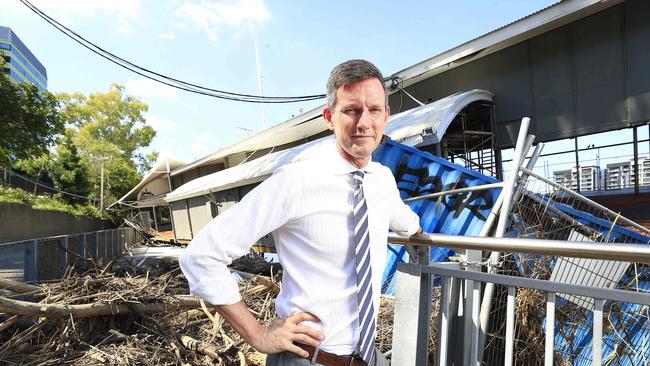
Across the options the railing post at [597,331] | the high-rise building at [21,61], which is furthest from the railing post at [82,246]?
the high-rise building at [21,61]

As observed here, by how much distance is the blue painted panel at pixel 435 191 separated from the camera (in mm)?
5652

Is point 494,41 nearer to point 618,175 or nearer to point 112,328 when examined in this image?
point 618,175

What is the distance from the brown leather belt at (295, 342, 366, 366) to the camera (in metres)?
1.35

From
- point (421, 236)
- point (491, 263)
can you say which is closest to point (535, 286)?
point (421, 236)

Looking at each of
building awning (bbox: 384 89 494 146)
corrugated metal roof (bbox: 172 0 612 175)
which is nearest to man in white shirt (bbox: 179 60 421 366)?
building awning (bbox: 384 89 494 146)

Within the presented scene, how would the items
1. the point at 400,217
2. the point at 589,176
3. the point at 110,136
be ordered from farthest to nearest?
the point at 110,136 < the point at 589,176 < the point at 400,217

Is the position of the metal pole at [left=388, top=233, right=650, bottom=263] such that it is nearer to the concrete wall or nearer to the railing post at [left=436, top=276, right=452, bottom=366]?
the railing post at [left=436, top=276, right=452, bottom=366]

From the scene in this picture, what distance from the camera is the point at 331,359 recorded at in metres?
1.38

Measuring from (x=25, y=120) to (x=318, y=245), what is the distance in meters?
13.0

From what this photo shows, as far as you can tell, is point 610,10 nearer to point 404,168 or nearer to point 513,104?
point 513,104

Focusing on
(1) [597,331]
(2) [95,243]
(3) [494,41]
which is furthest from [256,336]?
(3) [494,41]

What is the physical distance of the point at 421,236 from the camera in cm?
195

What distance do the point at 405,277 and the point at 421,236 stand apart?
0.89 feet

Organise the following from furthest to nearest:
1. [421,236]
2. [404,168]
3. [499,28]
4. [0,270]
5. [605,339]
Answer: [499,28] < [404,168] < [0,270] < [605,339] < [421,236]
